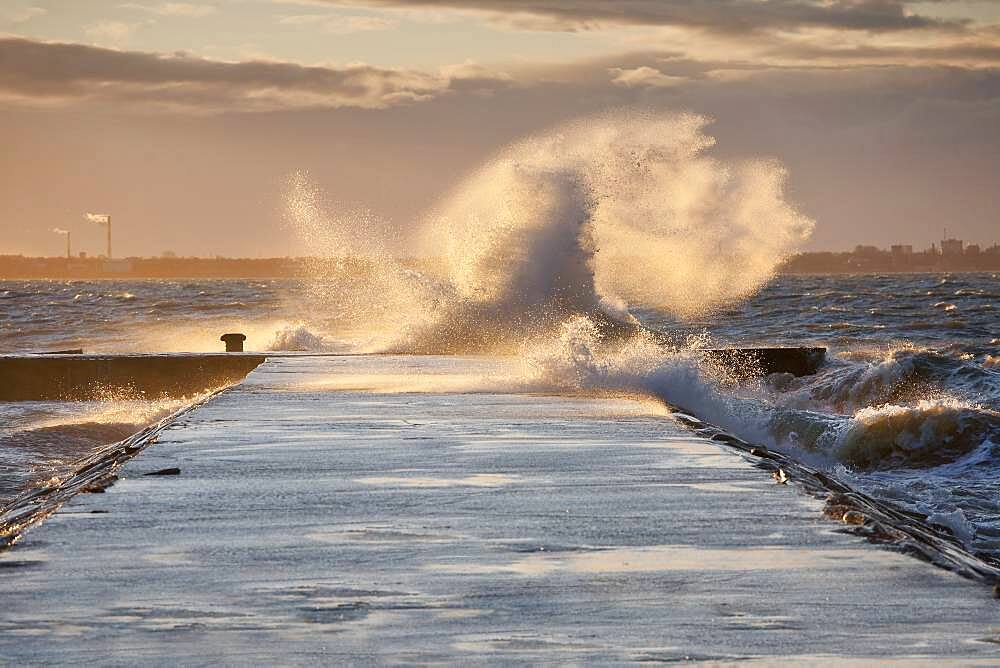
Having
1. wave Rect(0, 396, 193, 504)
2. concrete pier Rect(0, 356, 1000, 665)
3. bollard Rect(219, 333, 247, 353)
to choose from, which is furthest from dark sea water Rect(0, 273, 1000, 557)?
concrete pier Rect(0, 356, 1000, 665)

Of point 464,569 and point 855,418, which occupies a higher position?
point 464,569

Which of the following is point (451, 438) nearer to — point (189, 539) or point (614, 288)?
point (189, 539)

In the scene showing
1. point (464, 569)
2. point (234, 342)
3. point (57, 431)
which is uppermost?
point (464, 569)

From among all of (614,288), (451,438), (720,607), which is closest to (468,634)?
(720,607)

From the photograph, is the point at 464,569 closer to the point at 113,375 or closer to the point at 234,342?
the point at 113,375

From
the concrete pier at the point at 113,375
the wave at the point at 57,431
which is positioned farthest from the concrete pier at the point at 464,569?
the concrete pier at the point at 113,375

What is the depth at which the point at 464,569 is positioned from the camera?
4.48 metres

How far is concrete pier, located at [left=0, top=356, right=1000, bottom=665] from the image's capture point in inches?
139

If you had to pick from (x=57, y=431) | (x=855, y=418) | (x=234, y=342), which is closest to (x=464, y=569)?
(x=855, y=418)

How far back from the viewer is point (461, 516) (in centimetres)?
554

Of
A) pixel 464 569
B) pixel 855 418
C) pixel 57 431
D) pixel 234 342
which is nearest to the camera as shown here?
pixel 464 569

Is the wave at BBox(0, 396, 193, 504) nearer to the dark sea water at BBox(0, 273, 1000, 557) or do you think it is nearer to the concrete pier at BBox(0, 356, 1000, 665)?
the dark sea water at BBox(0, 273, 1000, 557)

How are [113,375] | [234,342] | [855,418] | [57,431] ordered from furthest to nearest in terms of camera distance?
[234,342] → [113,375] → [57,431] → [855,418]

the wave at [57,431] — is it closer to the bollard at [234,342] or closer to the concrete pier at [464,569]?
the bollard at [234,342]
